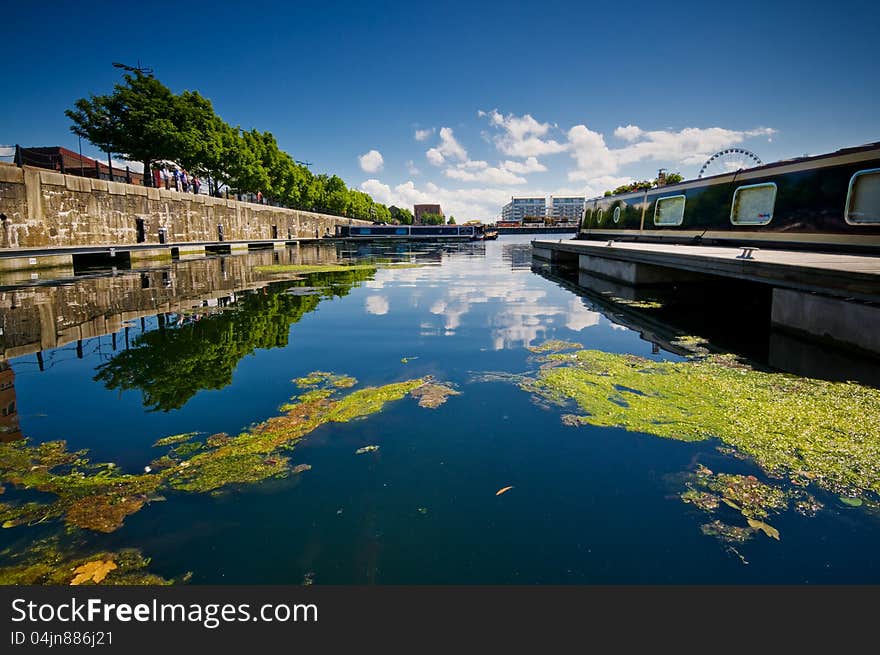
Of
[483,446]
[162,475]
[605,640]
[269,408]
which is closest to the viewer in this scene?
[605,640]

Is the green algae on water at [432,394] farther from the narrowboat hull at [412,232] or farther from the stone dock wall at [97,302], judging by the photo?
the narrowboat hull at [412,232]

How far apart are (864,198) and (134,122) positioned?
3585 cm

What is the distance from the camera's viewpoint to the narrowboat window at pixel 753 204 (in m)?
11.8

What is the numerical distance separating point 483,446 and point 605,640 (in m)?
1.71

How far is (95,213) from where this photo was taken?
64.8 ft

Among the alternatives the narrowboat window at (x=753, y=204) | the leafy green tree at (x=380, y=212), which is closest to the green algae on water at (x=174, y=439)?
the narrowboat window at (x=753, y=204)

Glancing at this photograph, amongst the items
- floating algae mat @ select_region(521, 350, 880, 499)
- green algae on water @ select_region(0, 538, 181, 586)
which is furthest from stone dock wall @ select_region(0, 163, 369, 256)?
floating algae mat @ select_region(521, 350, 880, 499)

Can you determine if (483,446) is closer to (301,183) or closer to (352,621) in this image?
(352,621)

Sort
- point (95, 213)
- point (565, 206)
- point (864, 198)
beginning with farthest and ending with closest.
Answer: point (565, 206) → point (95, 213) → point (864, 198)

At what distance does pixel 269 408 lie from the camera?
170 inches

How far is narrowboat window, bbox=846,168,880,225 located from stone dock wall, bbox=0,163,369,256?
927 inches

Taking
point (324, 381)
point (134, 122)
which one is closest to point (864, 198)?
point (324, 381)

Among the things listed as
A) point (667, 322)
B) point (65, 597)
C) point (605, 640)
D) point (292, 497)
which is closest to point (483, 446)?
point (292, 497)

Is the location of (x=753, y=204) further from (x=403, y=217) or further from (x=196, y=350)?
(x=403, y=217)
